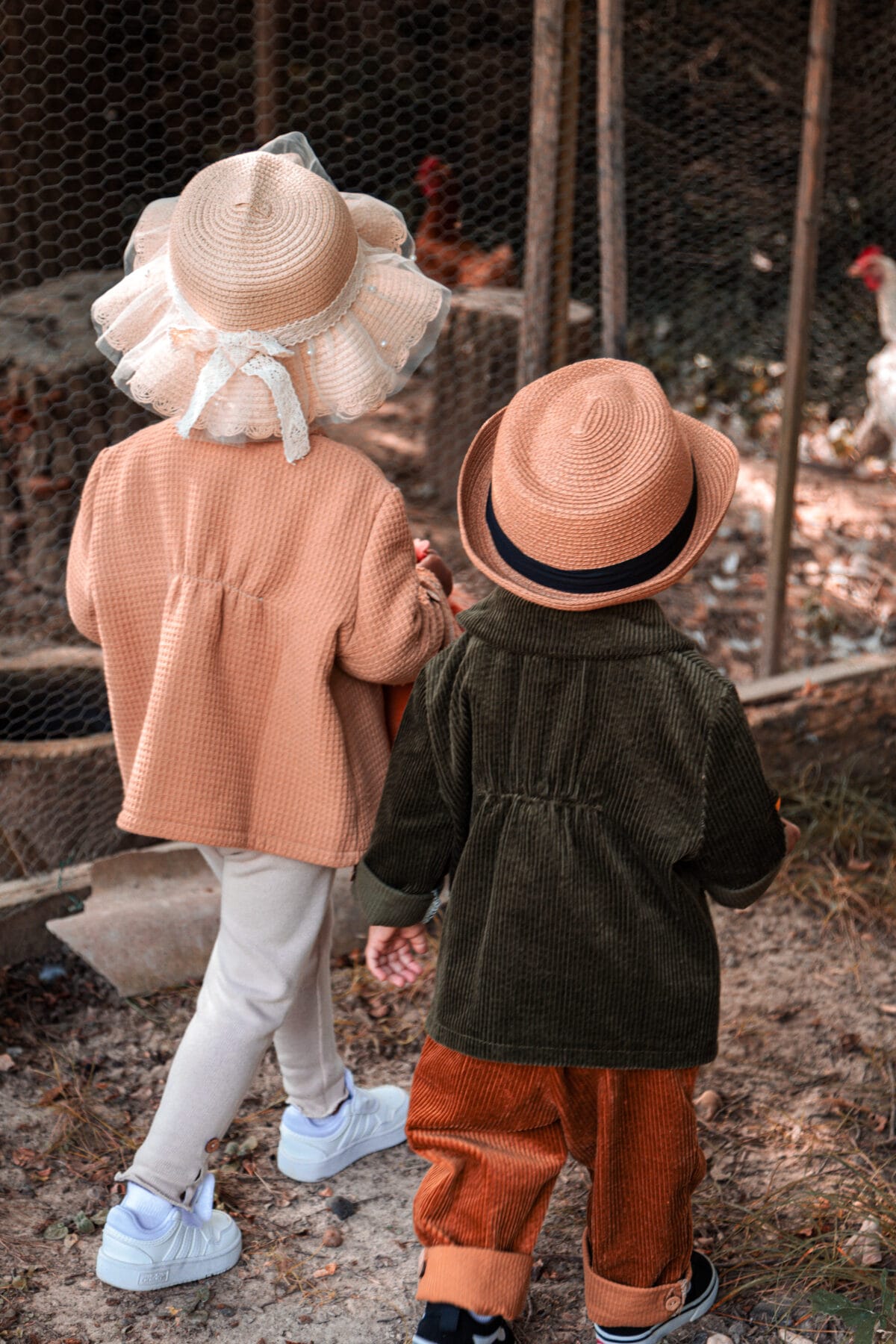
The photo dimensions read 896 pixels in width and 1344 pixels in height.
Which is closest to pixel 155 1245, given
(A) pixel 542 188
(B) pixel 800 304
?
(A) pixel 542 188

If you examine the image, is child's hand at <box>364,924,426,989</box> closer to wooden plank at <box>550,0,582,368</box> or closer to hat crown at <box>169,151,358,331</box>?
hat crown at <box>169,151,358,331</box>

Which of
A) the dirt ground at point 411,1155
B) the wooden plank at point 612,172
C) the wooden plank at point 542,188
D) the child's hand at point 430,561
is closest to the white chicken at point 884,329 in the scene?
the dirt ground at point 411,1155

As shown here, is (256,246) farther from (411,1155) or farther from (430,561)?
(411,1155)

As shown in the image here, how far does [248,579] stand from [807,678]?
2.05 m

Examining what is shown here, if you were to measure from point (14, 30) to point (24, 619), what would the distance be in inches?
60.9

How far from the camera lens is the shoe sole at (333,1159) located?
2064mm

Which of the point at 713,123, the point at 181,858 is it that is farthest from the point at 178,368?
the point at 713,123

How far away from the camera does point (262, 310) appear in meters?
1.52

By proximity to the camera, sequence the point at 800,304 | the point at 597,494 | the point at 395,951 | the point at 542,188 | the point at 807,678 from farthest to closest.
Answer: the point at 807,678, the point at 800,304, the point at 542,188, the point at 395,951, the point at 597,494

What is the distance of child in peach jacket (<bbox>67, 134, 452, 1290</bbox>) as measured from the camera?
1.54 m

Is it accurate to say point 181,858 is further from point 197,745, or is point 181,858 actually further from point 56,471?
point 56,471

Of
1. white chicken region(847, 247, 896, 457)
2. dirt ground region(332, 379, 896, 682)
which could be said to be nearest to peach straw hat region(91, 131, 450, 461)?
dirt ground region(332, 379, 896, 682)

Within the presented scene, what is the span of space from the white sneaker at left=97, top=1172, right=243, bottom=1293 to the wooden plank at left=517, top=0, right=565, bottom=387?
1.85 meters

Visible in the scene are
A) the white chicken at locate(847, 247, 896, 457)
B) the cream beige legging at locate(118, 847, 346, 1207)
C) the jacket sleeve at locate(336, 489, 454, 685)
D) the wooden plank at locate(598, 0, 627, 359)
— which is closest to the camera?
the jacket sleeve at locate(336, 489, 454, 685)
